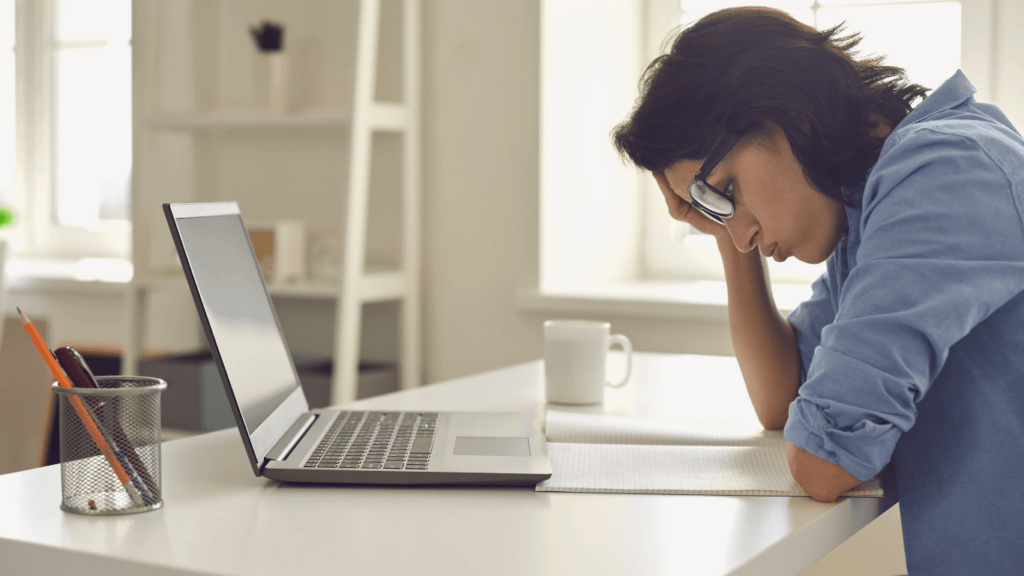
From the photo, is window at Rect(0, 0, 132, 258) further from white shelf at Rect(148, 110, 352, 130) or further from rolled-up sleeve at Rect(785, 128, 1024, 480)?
rolled-up sleeve at Rect(785, 128, 1024, 480)

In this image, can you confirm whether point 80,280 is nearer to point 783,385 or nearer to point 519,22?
point 519,22

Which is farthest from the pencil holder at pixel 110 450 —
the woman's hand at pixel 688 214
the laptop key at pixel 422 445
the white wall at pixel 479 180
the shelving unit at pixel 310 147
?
the white wall at pixel 479 180

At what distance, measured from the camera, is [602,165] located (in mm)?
2420

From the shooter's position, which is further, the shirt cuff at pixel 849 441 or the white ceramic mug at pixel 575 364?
the white ceramic mug at pixel 575 364

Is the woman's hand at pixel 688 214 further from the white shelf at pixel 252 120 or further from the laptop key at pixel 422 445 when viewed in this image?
the white shelf at pixel 252 120

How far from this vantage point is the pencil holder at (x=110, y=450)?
0.68m

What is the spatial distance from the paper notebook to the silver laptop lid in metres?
0.26

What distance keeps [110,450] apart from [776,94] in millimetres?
668

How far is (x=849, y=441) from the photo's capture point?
2.46 ft

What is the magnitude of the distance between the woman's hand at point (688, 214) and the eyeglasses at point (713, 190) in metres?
0.09

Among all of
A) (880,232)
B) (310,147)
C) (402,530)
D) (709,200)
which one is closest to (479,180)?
(310,147)

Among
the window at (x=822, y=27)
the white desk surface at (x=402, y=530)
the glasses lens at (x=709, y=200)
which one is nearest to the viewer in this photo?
the white desk surface at (x=402, y=530)

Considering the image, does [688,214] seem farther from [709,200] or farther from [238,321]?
[238,321]

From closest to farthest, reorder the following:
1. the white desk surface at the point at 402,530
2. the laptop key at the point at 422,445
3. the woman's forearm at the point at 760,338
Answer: the white desk surface at the point at 402,530, the laptop key at the point at 422,445, the woman's forearm at the point at 760,338
